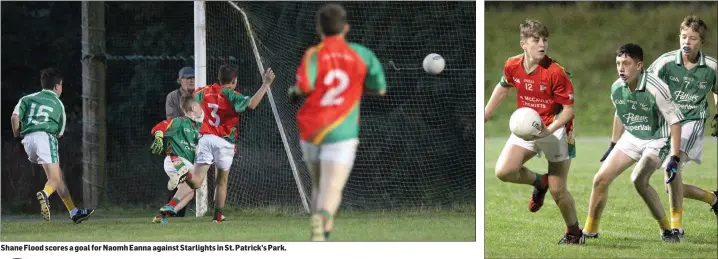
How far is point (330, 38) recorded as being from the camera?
5.83 meters

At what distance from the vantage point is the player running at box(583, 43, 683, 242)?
714 cm

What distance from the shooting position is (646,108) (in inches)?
287

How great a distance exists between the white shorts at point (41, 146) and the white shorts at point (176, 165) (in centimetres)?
94

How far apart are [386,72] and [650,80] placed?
10.4 ft

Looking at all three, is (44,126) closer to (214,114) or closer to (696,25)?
(214,114)

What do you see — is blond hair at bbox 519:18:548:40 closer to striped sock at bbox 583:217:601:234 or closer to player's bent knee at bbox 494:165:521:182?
player's bent knee at bbox 494:165:521:182

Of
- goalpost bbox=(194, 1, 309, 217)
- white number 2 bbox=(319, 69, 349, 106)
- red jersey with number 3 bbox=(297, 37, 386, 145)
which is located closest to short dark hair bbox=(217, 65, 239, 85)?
goalpost bbox=(194, 1, 309, 217)

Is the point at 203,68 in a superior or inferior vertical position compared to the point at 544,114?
superior

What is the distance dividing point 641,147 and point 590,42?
10.2 m

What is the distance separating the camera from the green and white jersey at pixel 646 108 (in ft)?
23.3

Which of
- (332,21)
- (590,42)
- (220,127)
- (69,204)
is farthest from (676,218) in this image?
(590,42)

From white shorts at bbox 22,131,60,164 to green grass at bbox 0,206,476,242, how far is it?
1.86 ft

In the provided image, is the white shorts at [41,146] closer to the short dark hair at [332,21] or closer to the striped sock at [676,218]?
the short dark hair at [332,21]

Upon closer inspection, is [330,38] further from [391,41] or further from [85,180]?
[85,180]
